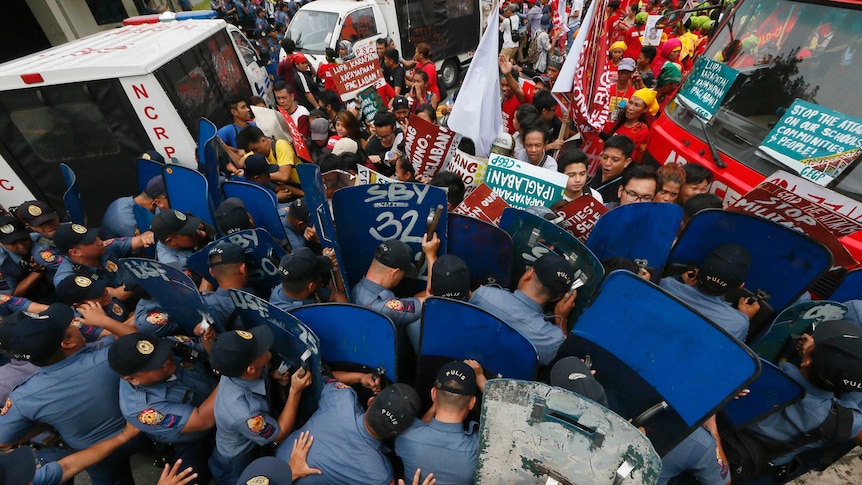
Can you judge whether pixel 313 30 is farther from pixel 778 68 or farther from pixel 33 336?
pixel 33 336

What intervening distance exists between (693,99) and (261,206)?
416 cm

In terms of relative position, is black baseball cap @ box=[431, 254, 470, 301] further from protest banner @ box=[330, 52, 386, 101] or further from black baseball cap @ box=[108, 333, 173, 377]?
protest banner @ box=[330, 52, 386, 101]

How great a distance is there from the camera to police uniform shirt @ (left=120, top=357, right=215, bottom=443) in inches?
85.2

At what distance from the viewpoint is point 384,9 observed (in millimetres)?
9477

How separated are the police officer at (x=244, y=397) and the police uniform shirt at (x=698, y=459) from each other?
193 centimetres

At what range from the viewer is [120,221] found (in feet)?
13.0

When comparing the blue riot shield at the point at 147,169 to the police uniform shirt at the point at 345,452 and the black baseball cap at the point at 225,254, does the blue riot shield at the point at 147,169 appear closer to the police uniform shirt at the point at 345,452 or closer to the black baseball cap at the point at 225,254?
the black baseball cap at the point at 225,254

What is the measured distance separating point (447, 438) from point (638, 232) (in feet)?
5.98

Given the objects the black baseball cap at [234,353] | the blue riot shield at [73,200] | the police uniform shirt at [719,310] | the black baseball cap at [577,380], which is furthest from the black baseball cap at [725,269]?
the blue riot shield at [73,200]

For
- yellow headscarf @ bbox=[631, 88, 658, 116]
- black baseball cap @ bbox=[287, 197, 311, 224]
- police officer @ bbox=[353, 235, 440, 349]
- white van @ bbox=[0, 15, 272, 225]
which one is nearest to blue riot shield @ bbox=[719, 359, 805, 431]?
police officer @ bbox=[353, 235, 440, 349]

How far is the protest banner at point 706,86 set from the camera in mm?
3625

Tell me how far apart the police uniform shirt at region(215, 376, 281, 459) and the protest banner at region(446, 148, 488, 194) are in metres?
2.33

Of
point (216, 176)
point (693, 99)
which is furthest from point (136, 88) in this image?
point (693, 99)

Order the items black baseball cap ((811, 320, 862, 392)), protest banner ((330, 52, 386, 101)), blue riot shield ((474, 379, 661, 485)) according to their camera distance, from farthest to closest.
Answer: protest banner ((330, 52, 386, 101)) < black baseball cap ((811, 320, 862, 392)) < blue riot shield ((474, 379, 661, 485))
